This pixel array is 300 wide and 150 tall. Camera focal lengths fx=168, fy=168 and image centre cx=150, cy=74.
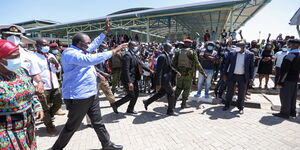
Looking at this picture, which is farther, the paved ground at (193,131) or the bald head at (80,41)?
the paved ground at (193,131)

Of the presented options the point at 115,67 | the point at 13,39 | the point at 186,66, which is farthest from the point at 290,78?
the point at 13,39

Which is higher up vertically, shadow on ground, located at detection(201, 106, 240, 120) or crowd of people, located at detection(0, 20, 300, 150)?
crowd of people, located at detection(0, 20, 300, 150)

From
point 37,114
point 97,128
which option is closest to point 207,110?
point 97,128

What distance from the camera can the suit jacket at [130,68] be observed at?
4207 mm

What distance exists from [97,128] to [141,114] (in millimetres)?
2194

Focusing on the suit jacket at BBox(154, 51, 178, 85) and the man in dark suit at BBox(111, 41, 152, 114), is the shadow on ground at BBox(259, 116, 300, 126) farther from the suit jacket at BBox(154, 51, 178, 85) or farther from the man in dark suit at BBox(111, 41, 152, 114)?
the man in dark suit at BBox(111, 41, 152, 114)

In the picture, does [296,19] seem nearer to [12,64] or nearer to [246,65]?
[246,65]

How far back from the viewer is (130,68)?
439cm

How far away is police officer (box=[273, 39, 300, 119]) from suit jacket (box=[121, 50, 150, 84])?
11.8 feet

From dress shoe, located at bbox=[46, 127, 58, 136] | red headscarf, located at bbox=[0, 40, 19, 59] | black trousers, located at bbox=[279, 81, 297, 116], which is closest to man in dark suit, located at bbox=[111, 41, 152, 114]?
dress shoe, located at bbox=[46, 127, 58, 136]

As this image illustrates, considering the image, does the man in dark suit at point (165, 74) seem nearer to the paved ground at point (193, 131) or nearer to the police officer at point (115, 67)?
the paved ground at point (193, 131)

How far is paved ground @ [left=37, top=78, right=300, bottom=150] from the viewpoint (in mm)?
3094

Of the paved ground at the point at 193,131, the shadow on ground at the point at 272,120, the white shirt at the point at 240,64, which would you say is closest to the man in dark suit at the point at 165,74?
the paved ground at the point at 193,131

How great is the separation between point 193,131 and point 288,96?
268cm
